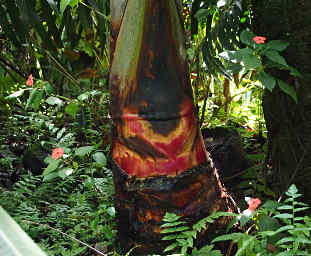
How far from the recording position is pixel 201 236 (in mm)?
1412

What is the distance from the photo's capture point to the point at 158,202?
4.48 ft

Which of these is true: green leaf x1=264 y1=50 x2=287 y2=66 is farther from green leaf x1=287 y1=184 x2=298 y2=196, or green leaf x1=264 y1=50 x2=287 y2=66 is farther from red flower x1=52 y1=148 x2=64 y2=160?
red flower x1=52 y1=148 x2=64 y2=160

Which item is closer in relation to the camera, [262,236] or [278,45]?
[262,236]

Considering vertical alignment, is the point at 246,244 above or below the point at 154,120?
below

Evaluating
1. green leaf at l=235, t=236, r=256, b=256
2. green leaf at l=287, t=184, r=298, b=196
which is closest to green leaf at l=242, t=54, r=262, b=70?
green leaf at l=287, t=184, r=298, b=196

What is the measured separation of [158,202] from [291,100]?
730 mm

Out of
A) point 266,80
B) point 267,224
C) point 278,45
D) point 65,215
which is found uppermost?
point 278,45

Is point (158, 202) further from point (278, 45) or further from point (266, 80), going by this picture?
point (278, 45)

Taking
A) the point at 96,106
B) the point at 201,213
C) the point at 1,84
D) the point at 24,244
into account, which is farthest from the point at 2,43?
the point at 24,244

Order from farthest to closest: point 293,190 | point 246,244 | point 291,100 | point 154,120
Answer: point 291,100, point 154,120, point 293,190, point 246,244

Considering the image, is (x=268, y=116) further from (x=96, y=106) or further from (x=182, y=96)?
(x=96, y=106)

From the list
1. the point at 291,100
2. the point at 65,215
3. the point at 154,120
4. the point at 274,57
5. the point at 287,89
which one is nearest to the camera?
the point at 154,120

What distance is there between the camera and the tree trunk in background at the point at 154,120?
1.36 m

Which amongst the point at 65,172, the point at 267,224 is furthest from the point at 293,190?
the point at 65,172
